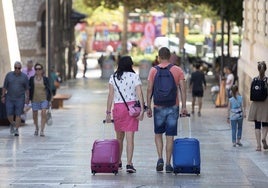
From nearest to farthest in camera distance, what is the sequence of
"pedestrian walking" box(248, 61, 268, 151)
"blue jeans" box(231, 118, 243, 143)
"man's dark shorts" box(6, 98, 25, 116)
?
"pedestrian walking" box(248, 61, 268, 151), "blue jeans" box(231, 118, 243, 143), "man's dark shorts" box(6, 98, 25, 116)

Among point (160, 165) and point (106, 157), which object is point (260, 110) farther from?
point (106, 157)

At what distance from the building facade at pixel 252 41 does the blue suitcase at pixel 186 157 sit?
1416 centimetres

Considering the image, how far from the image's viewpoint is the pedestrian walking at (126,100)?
15164 mm

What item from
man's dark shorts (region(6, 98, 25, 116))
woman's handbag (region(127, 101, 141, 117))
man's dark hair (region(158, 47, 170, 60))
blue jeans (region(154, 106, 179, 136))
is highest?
man's dark hair (region(158, 47, 170, 60))

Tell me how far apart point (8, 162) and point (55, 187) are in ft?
11.8

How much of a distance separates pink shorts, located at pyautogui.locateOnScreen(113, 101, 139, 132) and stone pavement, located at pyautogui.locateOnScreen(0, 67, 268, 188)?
706 mm

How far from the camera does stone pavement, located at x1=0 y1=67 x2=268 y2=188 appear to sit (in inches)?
567

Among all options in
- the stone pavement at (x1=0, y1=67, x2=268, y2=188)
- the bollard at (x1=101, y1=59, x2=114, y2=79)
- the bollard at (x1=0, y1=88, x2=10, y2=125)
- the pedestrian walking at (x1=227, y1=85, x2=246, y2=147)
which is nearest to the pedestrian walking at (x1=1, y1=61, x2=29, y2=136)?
the stone pavement at (x1=0, y1=67, x2=268, y2=188)

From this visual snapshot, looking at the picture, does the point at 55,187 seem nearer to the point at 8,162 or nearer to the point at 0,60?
the point at 8,162

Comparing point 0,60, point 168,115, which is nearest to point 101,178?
point 168,115

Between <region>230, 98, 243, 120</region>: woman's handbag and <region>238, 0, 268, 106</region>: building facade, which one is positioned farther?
<region>238, 0, 268, 106</region>: building facade

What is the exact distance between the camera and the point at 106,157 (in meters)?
14.8

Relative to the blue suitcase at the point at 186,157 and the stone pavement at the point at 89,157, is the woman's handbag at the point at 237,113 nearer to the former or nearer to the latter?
the stone pavement at the point at 89,157

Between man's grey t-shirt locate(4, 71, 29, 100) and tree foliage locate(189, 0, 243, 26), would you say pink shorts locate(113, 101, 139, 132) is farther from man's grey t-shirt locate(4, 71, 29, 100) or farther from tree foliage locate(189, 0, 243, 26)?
tree foliage locate(189, 0, 243, 26)
